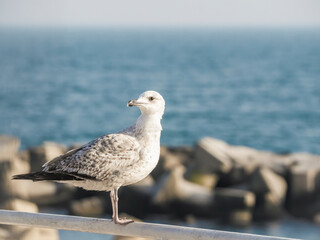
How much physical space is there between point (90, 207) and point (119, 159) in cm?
1614

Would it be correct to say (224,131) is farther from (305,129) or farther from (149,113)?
(149,113)

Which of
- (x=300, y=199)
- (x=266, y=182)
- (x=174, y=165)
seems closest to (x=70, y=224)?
(x=266, y=182)

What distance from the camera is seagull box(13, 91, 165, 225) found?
12.0 feet

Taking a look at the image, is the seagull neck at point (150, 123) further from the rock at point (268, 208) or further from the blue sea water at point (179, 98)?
the rock at point (268, 208)

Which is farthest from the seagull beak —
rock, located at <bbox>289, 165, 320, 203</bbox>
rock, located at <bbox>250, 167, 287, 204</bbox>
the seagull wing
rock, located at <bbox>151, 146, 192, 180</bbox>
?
rock, located at <bbox>151, 146, 192, 180</bbox>

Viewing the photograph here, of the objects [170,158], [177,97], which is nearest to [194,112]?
[177,97]

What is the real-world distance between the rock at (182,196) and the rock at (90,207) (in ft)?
5.38

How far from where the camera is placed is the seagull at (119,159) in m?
3.65

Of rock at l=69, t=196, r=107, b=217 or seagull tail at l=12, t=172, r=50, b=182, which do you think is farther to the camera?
rock at l=69, t=196, r=107, b=217

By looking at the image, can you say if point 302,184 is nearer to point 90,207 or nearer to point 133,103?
point 90,207

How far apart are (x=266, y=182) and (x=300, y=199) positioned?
5.13 ft

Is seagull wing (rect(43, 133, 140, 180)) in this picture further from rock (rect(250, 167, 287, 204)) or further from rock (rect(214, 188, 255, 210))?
rock (rect(250, 167, 287, 204))

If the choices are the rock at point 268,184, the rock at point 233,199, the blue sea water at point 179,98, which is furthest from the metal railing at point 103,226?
the rock at point 268,184

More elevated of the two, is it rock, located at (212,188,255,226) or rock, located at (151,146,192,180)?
rock, located at (151,146,192,180)
